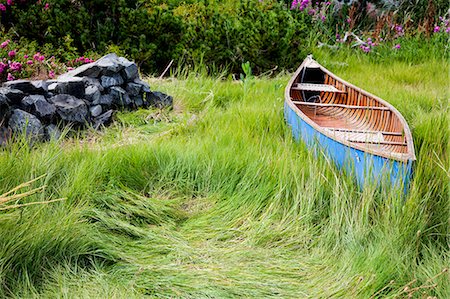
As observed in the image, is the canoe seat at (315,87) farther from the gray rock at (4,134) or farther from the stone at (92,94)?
the gray rock at (4,134)

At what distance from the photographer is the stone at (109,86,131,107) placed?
19.6ft

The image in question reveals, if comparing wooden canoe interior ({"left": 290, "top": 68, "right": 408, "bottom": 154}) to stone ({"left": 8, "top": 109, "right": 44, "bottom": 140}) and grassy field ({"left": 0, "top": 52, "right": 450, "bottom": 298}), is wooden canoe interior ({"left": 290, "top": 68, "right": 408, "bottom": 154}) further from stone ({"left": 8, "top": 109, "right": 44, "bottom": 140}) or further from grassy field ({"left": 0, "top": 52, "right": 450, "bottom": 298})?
stone ({"left": 8, "top": 109, "right": 44, "bottom": 140})

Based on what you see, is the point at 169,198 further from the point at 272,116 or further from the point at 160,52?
the point at 160,52

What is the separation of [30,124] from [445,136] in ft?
11.3

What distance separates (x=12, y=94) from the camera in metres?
5.09

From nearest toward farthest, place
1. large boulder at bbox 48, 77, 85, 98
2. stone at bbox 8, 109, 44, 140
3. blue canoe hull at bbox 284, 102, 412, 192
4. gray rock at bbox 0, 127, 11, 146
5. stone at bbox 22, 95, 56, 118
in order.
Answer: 1. blue canoe hull at bbox 284, 102, 412, 192
2. gray rock at bbox 0, 127, 11, 146
3. stone at bbox 8, 109, 44, 140
4. stone at bbox 22, 95, 56, 118
5. large boulder at bbox 48, 77, 85, 98

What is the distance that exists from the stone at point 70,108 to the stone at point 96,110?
17 centimetres

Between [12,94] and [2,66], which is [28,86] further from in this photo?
[2,66]

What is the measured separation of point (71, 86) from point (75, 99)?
0.17 m

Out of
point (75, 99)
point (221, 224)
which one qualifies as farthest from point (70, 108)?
point (221, 224)

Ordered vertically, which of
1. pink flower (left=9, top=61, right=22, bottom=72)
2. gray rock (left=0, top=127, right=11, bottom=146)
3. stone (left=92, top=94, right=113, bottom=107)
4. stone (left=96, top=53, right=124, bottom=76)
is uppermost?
stone (left=96, top=53, right=124, bottom=76)

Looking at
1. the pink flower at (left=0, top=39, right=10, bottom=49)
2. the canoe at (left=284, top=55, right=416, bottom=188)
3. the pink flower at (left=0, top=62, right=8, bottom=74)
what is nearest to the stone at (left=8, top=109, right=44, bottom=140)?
the pink flower at (left=0, top=62, right=8, bottom=74)

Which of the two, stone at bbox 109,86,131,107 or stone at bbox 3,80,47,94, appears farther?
stone at bbox 109,86,131,107

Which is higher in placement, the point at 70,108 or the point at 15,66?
the point at 15,66
